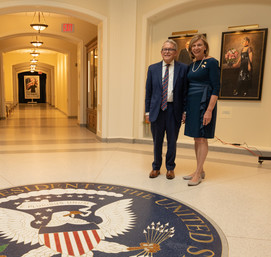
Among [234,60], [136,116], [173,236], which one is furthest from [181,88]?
[136,116]

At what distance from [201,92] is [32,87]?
29578 mm

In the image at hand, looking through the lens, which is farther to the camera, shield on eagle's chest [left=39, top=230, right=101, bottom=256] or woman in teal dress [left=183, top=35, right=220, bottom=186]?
woman in teal dress [left=183, top=35, right=220, bottom=186]

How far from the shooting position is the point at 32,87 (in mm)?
30266

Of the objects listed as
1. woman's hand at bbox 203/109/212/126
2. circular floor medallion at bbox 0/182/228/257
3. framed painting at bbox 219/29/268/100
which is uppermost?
framed painting at bbox 219/29/268/100

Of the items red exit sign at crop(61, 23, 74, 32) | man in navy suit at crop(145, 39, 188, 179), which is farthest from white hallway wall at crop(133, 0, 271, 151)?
red exit sign at crop(61, 23, 74, 32)

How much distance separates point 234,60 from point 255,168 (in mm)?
2264

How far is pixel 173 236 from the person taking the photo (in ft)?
7.55

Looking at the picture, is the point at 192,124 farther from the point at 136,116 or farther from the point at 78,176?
the point at 136,116

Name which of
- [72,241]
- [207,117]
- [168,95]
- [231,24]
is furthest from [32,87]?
[72,241]

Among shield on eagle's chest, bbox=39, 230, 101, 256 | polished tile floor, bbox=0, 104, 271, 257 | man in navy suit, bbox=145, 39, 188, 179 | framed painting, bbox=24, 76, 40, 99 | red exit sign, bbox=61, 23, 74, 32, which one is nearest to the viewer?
shield on eagle's chest, bbox=39, 230, 101, 256

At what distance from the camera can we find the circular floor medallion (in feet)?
6.81

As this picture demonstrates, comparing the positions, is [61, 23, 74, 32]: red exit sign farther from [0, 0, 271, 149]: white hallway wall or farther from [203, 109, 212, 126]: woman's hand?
[203, 109, 212, 126]: woman's hand

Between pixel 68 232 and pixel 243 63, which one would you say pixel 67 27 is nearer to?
pixel 243 63

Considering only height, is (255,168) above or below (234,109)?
below
